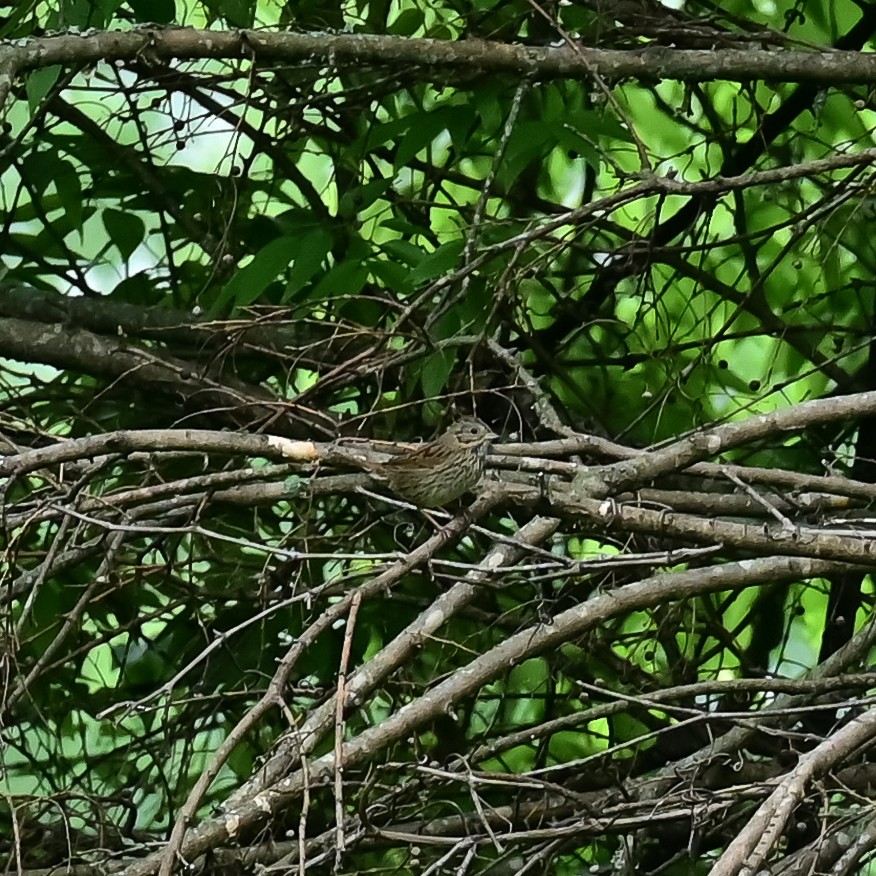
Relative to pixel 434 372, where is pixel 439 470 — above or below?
below

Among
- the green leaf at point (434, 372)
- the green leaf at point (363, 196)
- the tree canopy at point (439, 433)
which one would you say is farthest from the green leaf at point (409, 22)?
the green leaf at point (434, 372)

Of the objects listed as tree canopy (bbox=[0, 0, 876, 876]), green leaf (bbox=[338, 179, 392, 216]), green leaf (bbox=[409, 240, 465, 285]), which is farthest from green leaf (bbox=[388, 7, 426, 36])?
green leaf (bbox=[409, 240, 465, 285])

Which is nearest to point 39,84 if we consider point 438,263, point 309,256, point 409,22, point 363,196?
point 309,256

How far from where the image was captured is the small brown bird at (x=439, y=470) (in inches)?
113

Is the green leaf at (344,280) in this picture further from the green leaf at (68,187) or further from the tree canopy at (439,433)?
the green leaf at (68,187)

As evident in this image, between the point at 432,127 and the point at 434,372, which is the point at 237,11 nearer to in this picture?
the point at 432,127

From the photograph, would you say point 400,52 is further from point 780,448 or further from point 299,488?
point 780,448

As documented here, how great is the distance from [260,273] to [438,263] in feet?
1.22

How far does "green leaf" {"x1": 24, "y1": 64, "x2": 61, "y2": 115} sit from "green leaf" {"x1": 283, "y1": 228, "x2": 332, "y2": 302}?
1.90 ft

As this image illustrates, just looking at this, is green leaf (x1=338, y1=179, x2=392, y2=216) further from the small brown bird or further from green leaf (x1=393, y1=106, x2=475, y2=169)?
the small brown bird

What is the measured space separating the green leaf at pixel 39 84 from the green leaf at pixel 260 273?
20.1 inches

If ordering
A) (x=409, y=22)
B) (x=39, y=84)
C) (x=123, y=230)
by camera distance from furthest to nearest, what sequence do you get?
1. (x=409, y=22)
2. (x=123, y=230)
3. (x=39, y=84)

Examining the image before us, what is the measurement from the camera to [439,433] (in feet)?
11.0

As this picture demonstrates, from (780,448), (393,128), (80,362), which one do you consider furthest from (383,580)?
(780,448)
